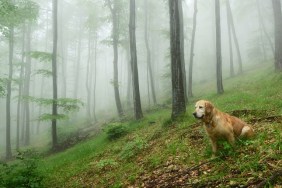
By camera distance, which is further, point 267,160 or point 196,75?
point 196,75

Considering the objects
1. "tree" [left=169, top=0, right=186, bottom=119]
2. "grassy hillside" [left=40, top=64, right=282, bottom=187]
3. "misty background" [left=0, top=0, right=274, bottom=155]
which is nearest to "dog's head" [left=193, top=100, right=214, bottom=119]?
"grassy hillside" [left=40, top=64, right=282, bottom=187]

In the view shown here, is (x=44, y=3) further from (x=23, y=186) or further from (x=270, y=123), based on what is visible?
(x=270, y=123)

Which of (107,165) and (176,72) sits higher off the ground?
(176,72)

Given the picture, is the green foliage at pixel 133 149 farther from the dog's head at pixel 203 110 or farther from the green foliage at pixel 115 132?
the dog's head at pixel 203 110

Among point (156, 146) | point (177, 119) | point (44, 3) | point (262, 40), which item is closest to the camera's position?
point (156, 146)

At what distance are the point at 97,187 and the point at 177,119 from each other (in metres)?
5.62

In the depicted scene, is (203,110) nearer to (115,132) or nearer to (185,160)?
(185,160)

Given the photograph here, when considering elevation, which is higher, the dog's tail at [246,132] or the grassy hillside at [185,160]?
the dog's tail at [246,132]

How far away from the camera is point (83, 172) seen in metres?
10.6

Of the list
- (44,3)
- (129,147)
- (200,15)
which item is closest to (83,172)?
(129,147)

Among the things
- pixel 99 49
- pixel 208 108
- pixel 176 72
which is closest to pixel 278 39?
pixel 176 72

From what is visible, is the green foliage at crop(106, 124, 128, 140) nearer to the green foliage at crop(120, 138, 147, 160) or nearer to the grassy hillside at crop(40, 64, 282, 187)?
the grassy hillside at crop(40, 64, 282, 187)

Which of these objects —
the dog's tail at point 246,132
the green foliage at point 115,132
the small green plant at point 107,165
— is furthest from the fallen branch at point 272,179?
the green foliage at point 115,132

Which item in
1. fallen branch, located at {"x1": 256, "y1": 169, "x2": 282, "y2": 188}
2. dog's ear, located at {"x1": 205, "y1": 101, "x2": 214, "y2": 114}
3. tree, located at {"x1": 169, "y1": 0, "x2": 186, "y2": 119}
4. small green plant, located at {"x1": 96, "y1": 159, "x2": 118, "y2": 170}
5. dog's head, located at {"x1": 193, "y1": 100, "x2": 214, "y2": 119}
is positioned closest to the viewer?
fallen branch, located at {"x1": 256, "y1": 169, "x2": 282, "y2": 188}
